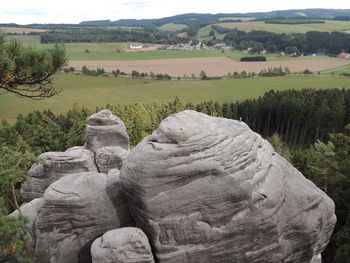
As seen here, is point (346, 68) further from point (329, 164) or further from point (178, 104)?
point (329, 164)

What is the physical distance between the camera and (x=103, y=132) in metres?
27.2

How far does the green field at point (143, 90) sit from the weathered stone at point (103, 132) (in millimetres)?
54610

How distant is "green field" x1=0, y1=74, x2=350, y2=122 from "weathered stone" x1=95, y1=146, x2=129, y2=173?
56171mm

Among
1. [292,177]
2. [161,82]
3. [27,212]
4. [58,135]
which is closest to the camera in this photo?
[292,177]

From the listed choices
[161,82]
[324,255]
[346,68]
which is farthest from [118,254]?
[346,68]

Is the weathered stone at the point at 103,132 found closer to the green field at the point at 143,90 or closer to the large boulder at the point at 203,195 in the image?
the large boulder at the point at 203,195

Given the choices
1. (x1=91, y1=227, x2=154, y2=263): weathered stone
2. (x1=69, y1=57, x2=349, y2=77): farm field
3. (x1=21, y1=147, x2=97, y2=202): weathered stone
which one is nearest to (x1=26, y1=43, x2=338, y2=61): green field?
(x1=69, y1=57, x2=349, y2=77): farm field

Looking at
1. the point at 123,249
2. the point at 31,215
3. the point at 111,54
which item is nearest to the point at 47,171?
the point at 31,215

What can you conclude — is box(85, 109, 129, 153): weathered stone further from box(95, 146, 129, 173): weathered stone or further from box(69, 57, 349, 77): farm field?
box(69, 57, 349, 77): farm field

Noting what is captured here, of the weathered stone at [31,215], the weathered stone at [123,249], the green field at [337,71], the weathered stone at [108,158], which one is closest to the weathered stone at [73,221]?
the weathered stone at [31,215]

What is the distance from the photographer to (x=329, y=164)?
85.6ft

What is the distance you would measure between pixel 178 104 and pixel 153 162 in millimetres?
51980

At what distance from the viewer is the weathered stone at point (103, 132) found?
27.1m

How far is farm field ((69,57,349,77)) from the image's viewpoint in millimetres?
130125
